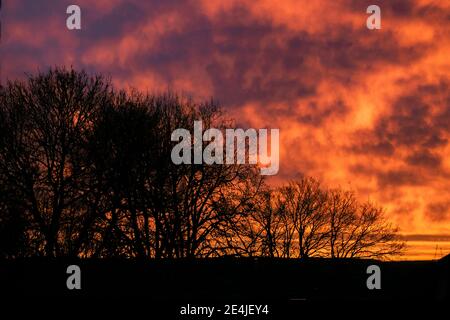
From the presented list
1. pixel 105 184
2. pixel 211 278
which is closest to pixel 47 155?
pixel 105 184

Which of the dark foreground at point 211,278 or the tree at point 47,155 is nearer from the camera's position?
the dark foreground at point 211,278

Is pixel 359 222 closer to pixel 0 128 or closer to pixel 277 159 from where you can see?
pixel 277 159

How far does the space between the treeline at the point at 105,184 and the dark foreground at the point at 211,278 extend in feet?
9.55

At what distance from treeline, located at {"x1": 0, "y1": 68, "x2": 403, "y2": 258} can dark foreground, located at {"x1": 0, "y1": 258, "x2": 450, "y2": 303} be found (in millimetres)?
2910

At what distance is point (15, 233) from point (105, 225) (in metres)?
5.09

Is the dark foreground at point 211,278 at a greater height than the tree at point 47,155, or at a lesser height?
lesser

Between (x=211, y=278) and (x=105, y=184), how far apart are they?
24.2 ft

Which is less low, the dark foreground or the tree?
the tree

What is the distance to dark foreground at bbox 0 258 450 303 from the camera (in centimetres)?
2619

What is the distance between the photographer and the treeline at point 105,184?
31484 mm

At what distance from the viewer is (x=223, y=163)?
37.0 metres
